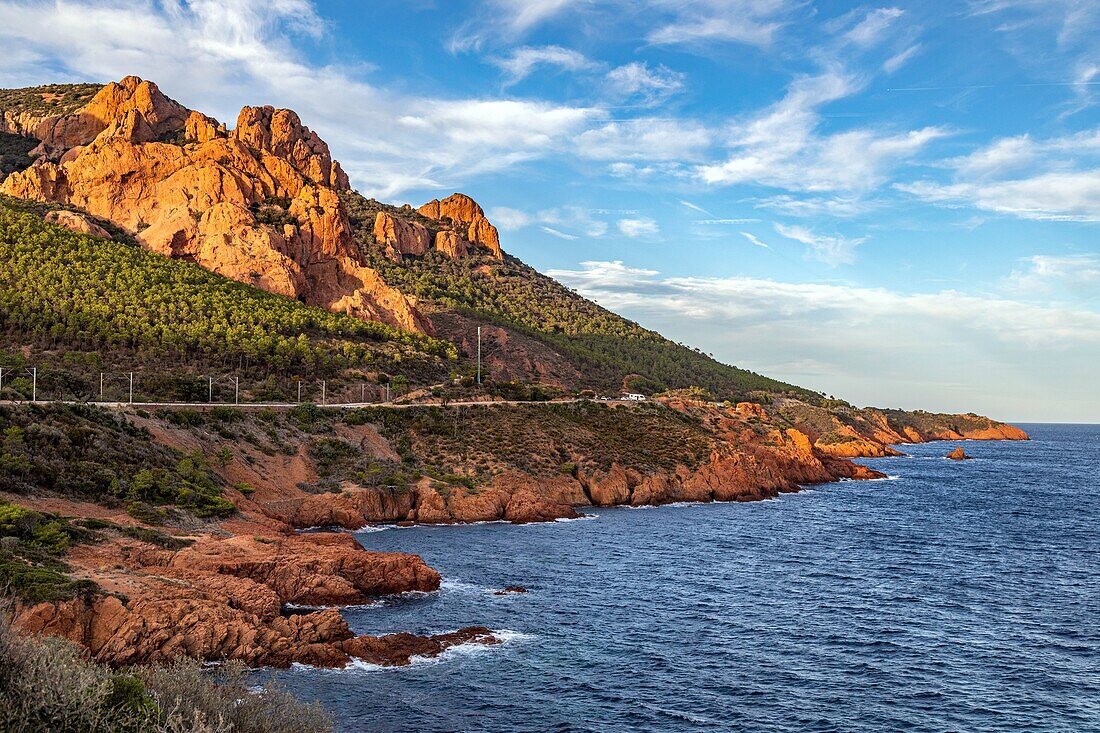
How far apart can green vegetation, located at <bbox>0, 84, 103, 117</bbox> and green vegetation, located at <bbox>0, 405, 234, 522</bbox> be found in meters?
150

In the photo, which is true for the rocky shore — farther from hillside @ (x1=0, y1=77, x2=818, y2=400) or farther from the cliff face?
the cliff face

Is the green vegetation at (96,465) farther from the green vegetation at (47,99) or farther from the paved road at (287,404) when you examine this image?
the green vegetation at (47,99)

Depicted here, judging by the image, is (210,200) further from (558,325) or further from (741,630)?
(741,630)

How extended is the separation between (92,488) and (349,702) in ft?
96.3

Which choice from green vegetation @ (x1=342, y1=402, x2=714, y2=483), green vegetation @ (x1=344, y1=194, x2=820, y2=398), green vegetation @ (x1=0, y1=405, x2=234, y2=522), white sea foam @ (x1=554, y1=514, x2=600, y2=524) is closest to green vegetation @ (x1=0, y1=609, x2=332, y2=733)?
green vegetation @ (x1=0, y1=405, x2=234, y2=522)

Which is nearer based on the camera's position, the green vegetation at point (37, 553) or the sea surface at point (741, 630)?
the sea surface at point (741, 630)

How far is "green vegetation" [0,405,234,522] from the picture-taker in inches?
1837

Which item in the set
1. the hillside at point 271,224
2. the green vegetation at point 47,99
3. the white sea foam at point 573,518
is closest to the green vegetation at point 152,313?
the hillside at point 271,224

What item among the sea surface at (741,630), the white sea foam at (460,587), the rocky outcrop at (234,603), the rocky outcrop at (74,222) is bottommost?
the sea surface at (741,630)

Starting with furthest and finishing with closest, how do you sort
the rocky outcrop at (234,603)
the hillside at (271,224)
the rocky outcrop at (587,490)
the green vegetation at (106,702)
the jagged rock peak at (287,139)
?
1. the jagged rock peak at (287,139)
2. the hillside at (271,224)
3. the rocky outcrop at (587,490)
4. the rocky outcrop at (234,603)
5. the green vegetation at (106,702)

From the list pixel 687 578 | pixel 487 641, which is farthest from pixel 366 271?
pixel 487 641

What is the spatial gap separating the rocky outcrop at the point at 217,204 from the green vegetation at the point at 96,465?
74.4m

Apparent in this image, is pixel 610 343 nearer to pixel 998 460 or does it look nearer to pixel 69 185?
pixel 998 460

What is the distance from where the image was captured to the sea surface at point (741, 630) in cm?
2888
